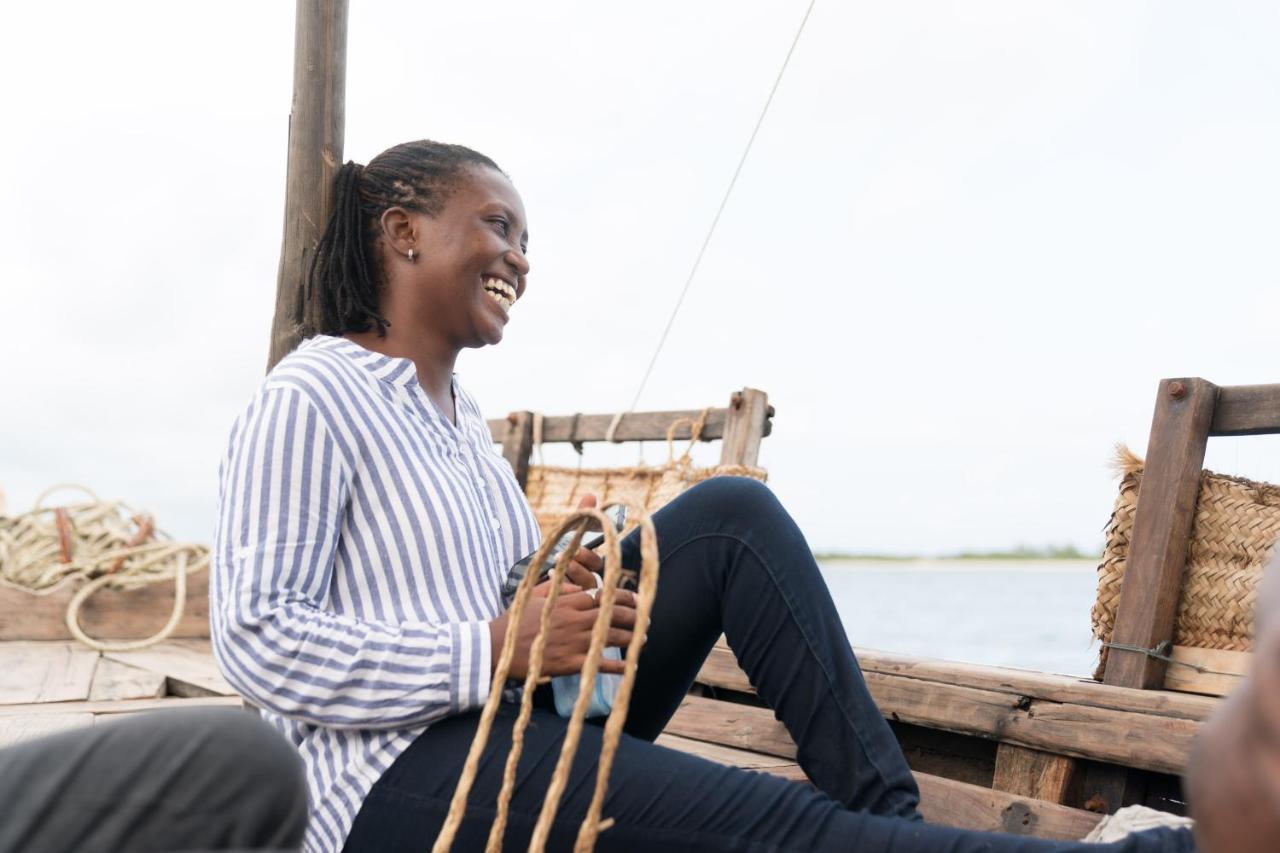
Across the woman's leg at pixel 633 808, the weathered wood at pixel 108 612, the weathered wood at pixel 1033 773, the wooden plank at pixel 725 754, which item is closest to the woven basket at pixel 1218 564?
the weathered wood at pixel 1033 773

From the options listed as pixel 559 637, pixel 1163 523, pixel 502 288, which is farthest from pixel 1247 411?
pixel 559 637

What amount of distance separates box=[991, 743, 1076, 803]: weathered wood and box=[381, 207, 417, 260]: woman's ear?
136 centimetres

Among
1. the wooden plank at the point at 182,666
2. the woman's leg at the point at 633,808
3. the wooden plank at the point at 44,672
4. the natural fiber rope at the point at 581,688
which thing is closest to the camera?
the natural fiber rope at the point at 581,688

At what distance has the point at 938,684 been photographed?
2.20 metres

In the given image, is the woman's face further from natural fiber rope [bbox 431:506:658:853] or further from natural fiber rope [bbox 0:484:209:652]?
natural fiber rope [bbox 0:484:209:652]

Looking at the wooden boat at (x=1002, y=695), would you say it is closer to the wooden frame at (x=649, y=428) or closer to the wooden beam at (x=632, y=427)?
the wooden frame at (x=649, y=428)

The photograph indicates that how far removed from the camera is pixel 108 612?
3.47m

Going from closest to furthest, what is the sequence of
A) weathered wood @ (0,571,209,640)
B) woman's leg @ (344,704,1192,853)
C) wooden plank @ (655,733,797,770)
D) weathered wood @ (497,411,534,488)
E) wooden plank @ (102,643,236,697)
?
woman's leg @ (344,704,1192,853)
wooden plank @ (655,733,797,770)
wooden plank @ (102,643,236,697)
weathered wood @ (0,571,209,640)
weathered wood @ (497,411,534,488)

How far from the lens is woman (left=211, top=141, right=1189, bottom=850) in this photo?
1.25 meters

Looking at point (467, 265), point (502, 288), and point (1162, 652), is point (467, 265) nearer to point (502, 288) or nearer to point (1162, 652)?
point (502, 288)

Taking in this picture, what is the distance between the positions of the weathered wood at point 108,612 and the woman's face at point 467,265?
7.33 ft

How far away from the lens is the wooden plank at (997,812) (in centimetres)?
190

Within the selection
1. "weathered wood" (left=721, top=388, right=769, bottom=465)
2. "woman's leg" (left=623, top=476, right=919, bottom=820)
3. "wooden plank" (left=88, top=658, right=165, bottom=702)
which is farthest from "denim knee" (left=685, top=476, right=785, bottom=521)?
"weathered wood" (left=721, top=388, right=769, bottom=465)

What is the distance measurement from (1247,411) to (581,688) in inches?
66.6
